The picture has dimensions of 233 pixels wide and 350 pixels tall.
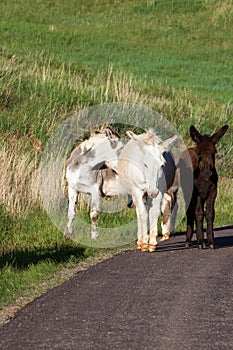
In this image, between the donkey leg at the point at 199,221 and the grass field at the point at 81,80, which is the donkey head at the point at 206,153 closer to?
the donkey leg at the point at 199,221

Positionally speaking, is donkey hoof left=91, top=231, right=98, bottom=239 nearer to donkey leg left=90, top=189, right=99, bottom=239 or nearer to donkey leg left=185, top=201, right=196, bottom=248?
donkey leg left=90, top=189, right=99, bottom=239

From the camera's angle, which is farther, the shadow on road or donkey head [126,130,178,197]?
the shadow on road

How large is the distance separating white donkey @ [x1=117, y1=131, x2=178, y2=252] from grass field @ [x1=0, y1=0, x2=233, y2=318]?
721 mm

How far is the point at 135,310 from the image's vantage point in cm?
940

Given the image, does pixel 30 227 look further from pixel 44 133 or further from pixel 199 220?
pixel 44 133

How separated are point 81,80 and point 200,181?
20.8m

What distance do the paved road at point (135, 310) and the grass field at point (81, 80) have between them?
2.02 ft

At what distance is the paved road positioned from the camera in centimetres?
823

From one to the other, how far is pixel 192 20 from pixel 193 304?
158ft

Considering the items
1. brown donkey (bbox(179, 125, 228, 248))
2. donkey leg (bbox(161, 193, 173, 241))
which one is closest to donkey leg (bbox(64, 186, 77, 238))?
donkey leg (bbox(161, 193, 173, 241))

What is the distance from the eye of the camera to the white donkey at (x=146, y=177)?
13.1 metres

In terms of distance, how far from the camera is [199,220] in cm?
1385

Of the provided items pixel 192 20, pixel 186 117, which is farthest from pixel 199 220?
pixel 192 20

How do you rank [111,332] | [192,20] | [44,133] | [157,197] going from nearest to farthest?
[111,332], [157,197], [44,133], [192,20]
